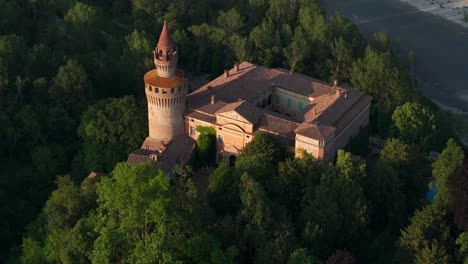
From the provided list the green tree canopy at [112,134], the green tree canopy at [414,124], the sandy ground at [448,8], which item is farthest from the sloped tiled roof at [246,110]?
the sandy ground at [448,8]

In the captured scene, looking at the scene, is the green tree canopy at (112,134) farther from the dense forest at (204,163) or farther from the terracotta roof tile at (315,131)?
the terracotta roof tile at (315,131)

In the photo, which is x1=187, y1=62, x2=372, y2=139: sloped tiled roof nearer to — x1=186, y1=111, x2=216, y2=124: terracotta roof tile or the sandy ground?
x1=186, y1=111, x2=216, y2=124: terracotta roof tile

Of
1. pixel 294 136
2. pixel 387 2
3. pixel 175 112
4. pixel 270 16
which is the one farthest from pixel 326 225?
pixel 387 2

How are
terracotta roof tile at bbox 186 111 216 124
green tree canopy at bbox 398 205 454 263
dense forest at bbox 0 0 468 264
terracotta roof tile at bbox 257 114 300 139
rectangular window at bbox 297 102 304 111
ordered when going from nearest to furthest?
dense forest at bbox 0 0 468 264
green tree canopy at bbox 398 205 454 263
terracotta roof tile at bbox 257 114 300 139
terracotta roof tile at bbox 186 111 216 124
rectangular window at bbox 297 102 304 111

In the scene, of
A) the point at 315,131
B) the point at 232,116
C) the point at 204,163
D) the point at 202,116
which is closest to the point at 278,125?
the point at 232,116

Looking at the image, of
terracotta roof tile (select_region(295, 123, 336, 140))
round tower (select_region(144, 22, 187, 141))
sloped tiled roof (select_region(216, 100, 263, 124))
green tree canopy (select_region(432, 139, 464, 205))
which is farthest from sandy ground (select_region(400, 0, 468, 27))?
round tower (select_region(144, 22, 187, 141))
